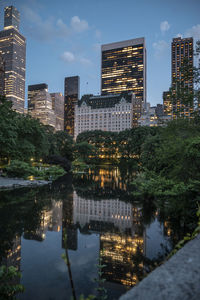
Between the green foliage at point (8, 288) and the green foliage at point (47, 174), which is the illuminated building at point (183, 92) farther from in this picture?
the green foliage at point (47, 174)

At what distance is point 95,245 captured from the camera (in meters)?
7.55

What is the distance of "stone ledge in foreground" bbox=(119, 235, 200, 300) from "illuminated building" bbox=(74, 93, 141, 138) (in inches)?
5912

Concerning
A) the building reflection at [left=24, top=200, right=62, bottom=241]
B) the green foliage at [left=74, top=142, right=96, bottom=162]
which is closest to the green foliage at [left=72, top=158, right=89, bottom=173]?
the green foliage at [left=74, top=142, right=96, bottom=162]

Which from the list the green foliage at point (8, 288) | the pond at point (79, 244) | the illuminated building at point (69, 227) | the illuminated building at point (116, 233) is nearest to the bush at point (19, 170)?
the pond at point (79, 244)

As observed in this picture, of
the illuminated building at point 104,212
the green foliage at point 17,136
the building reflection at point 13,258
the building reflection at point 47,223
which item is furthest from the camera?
the green foliage at point 17,136

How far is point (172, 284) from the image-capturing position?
1.93 meters

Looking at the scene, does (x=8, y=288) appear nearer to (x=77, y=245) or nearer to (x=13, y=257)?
(x=13, y=257)

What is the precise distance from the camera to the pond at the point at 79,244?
5027mm

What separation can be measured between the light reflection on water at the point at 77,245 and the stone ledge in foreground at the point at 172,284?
0.77 meters

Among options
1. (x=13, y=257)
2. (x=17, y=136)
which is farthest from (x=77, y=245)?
(x=17, y=136)

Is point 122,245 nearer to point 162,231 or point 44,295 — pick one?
point 162,231

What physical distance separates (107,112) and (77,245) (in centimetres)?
15077

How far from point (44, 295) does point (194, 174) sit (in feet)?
25.2

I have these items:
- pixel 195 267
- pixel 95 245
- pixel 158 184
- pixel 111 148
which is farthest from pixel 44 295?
pixel 111 148
